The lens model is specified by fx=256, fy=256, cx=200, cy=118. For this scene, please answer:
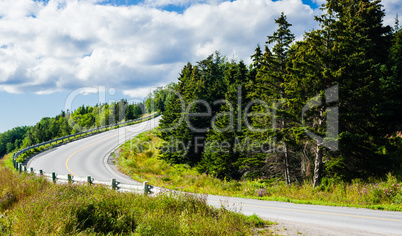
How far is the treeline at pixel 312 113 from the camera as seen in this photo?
15.6m

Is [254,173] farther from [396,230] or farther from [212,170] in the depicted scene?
[396,230]

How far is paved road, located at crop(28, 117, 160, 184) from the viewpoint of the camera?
80.3ft

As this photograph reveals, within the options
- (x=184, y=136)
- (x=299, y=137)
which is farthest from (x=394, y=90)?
(x=184, y=136)

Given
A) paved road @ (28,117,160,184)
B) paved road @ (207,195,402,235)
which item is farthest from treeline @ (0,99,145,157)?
paved road @ (207,195,402,235)

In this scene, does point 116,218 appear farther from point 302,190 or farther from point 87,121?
point 87,121

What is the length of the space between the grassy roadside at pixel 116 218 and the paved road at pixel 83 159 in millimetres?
13616

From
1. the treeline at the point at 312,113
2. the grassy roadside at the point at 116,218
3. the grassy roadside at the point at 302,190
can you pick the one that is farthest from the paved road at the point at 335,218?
the treeline at the point at 312,113

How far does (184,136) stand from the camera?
29.9 metres

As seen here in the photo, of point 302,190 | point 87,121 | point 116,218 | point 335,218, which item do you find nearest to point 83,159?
point 302,190

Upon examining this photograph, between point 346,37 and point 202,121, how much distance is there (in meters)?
18.3

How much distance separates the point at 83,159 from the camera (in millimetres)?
30234

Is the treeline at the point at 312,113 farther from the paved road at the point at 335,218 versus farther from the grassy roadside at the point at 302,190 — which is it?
the paved road at the point at 335,218

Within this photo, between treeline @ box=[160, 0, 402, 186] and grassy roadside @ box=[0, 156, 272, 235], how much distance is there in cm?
967

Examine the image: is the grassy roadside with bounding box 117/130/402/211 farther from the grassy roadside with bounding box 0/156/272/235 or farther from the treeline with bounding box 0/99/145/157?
the treeline with bounding box 0/99/145/157
